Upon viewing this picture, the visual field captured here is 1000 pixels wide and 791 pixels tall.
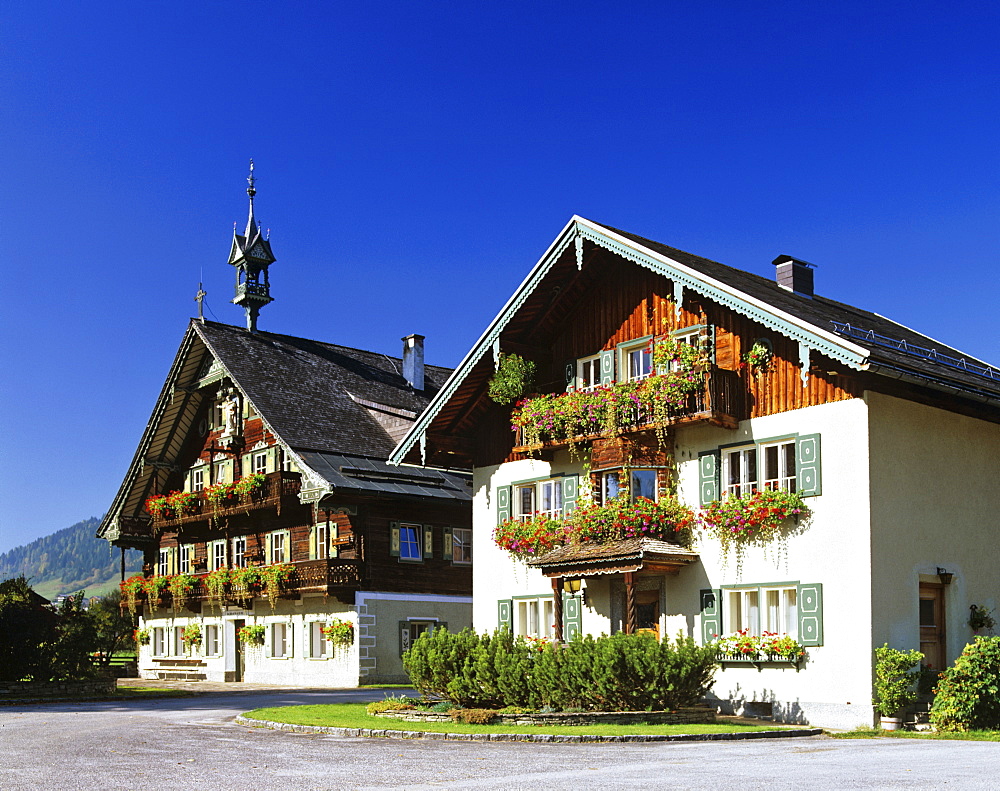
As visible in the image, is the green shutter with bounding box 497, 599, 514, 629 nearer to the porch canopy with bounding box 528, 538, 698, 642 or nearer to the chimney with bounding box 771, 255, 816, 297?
the porch canopy with bounding box 528, 538, 698, 642

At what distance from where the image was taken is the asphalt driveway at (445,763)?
515 inches

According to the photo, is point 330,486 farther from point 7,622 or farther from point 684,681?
point 684,681

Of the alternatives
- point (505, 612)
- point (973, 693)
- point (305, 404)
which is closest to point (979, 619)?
point (973, 693)

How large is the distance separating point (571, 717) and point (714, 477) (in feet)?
23.7

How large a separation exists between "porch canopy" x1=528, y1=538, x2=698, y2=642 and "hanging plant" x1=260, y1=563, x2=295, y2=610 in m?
14.4

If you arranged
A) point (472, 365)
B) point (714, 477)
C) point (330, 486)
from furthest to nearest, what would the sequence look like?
point (330, 486), point (472, 365), point (714, 477)

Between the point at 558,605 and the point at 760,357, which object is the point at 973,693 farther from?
the point at 558,605

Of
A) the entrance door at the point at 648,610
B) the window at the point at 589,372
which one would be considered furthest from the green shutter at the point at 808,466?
the window at the point at 589,372

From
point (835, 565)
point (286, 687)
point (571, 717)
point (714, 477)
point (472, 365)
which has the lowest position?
point (286, 687)

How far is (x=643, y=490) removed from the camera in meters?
27.3

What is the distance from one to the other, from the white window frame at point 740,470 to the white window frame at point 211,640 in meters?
25.1

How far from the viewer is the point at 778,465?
81.3ft

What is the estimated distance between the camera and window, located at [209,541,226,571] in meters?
45.5

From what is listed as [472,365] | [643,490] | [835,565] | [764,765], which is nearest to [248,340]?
[472,365]
